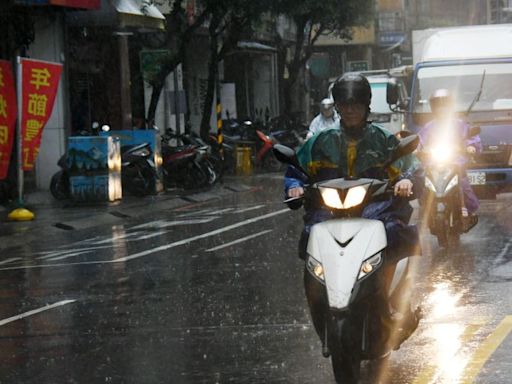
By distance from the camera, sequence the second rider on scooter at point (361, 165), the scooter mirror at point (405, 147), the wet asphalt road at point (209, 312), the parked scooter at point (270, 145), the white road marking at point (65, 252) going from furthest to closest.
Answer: the parked scooter at point (270, 145)
the white road marking at point (65, 252)
the wet asphalt road at point (209, 312)
the second rider on scooter at point (361, 165)
the scooter mirror at point (405, 147)

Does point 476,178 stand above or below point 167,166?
above

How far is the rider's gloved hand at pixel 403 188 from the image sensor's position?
6.98m

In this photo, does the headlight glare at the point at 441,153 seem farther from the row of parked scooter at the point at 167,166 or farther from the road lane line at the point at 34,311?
the row of parked scooter at the point at 167,166

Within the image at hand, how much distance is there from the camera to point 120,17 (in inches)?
1033

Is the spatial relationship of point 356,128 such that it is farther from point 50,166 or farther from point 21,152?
point 50,166

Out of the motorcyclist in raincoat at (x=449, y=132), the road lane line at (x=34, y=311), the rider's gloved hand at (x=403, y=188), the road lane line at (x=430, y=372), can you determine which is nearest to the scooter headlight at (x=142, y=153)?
the motorcyclist in raincoat at (x=449, y=132)

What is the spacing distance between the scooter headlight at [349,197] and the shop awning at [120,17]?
20.0 m

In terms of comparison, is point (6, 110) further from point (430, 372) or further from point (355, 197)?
point (355, 197)

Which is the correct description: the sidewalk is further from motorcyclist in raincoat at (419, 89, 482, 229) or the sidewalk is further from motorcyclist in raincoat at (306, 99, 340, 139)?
motorcyclist in raincoat at (419, 89, 482, 229)

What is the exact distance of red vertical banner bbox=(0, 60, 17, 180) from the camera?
67.6ft

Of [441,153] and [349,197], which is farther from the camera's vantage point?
[441,153]

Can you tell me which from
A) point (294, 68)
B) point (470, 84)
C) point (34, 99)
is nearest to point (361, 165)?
point (470, 84)

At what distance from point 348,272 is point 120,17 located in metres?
20.2

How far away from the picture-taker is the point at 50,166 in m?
26.4
